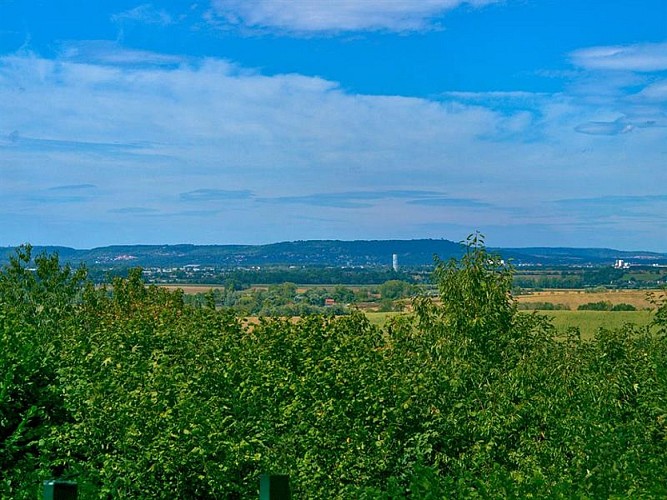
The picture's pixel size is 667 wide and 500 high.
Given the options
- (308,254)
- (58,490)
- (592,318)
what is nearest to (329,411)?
(58,490)

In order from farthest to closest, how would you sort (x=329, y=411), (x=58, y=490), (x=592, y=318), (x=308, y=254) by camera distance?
(x=308, y=254), (x=592, y=318), (x=329, y=411), (x=58, y=490)

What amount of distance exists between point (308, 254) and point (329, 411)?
262 ft

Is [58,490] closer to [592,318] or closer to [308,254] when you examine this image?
[592,318]

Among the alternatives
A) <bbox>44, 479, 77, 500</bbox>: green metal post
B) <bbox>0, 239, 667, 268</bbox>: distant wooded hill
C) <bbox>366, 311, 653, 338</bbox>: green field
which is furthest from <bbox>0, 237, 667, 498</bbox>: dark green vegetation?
<bbox>0, 239, 667, 268</bbox>: distant wooded hill

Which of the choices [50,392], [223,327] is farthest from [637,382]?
[50,392]

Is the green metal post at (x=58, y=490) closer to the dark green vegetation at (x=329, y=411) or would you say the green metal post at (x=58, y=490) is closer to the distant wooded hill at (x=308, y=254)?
the dark green vegetation at (x=329, y=411)

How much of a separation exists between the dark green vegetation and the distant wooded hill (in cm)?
6432

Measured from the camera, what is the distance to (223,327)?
22.4 meters

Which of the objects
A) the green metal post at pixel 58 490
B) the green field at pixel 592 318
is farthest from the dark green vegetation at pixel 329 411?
the green field at pixel 592 318

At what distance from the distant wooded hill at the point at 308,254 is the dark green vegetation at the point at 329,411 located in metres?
64.3

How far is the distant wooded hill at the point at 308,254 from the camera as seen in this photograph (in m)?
88.8

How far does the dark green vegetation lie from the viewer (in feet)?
48.8

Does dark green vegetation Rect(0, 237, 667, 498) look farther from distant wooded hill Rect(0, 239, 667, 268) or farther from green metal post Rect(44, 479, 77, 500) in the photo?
distant wooded hill Rect(0, 239, 667, 268)

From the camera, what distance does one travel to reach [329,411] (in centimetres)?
1625
